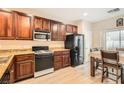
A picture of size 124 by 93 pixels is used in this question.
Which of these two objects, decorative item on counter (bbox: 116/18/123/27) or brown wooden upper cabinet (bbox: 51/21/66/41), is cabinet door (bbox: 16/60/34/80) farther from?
decorative item on counter (bbox: 116/18/123/27)

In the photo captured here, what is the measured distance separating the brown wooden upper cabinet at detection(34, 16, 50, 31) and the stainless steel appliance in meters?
0.76

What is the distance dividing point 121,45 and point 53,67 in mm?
3430

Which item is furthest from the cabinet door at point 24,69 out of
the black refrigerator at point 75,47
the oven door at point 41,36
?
the black refrigerator at point 75,47

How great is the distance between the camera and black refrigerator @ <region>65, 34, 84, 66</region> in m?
4.83

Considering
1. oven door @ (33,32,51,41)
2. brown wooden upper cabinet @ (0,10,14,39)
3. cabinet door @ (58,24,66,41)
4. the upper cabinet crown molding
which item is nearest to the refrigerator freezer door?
cabinet door @ (58,24,66,41)

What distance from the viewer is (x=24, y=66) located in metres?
3.12

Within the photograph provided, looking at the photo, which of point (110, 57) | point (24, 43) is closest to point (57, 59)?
point (24, 43)

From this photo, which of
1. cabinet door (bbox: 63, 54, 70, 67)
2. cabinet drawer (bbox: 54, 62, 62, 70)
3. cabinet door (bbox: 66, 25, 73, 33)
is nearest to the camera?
cabinet drawer (bbox: 54, 62, 62, 70)

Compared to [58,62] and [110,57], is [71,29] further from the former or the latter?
[110,57]

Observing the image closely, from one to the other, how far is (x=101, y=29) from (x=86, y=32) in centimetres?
82

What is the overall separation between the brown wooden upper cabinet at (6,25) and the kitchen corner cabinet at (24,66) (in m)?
0.71
